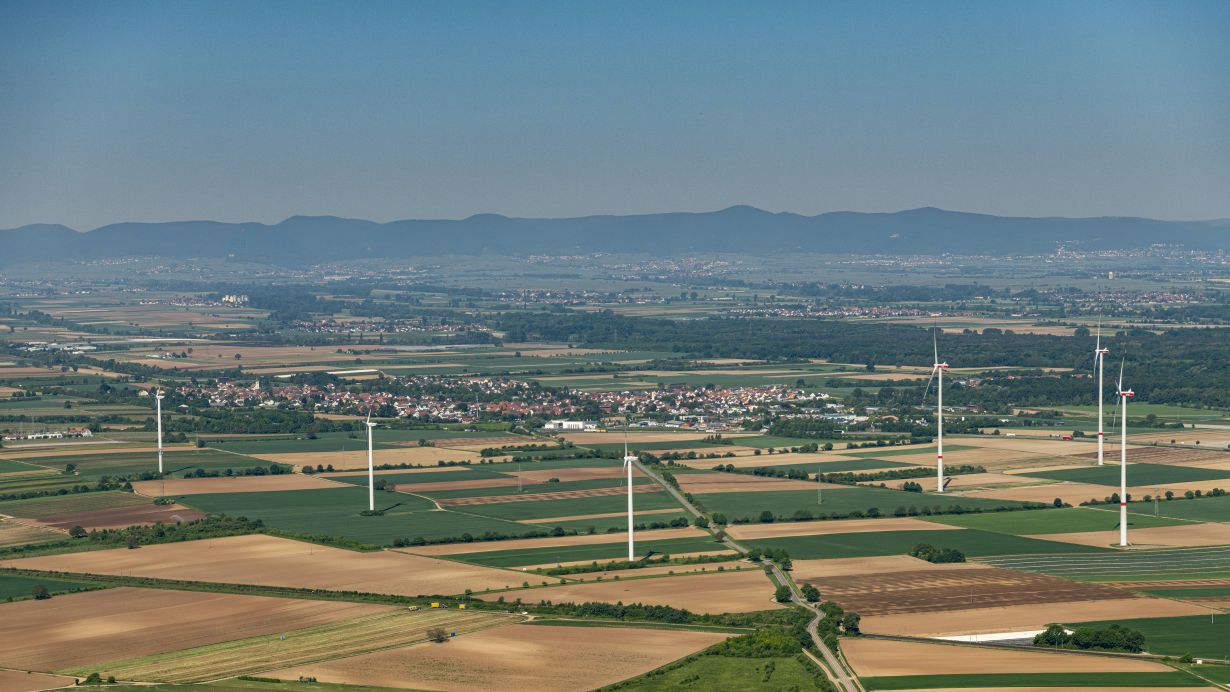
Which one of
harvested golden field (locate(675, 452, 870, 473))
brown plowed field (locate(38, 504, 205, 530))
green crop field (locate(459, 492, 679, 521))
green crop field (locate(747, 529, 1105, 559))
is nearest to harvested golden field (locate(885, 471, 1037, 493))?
harvested golden field (locate(675, 452, 870, 473))

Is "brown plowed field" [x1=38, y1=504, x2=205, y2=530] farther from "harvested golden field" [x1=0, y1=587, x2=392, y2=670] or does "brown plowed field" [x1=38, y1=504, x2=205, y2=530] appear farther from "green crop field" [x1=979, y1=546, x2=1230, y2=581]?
"green crop field" [x1=979, y1=546, x2=1230, y2=581]

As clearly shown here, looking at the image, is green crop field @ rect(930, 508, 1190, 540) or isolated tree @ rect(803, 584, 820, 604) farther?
green crop field @ rect(930, 508, 1190, 540)

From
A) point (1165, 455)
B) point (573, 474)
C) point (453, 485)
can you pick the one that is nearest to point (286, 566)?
point (453, 485)

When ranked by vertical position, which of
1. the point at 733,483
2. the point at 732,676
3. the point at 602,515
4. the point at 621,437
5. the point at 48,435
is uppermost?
the point at 48,435

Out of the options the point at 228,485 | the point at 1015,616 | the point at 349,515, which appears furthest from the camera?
the point at 228,485

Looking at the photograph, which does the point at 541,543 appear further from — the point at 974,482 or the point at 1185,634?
the point at 1185,634

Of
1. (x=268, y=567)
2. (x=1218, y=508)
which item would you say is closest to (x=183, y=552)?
(x=268, y=567)
